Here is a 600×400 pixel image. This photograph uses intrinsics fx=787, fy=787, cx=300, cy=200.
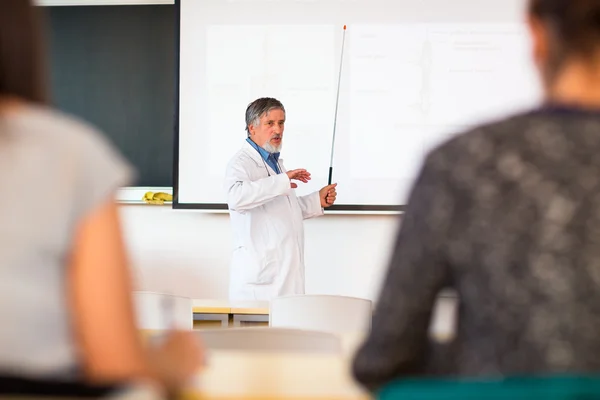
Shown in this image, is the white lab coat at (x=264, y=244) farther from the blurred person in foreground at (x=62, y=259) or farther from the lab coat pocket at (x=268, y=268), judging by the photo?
the blurred person in foreground at (x=62, y=259)

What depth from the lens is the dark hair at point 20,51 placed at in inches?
39.5

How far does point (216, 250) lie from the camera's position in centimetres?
525

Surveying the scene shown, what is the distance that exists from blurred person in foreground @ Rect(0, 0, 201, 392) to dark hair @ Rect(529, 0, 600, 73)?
22.6 inches

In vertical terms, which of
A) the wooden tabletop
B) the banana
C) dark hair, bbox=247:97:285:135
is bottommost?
the wooden tabletop

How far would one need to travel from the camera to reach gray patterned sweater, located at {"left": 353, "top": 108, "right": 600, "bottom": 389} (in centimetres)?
96

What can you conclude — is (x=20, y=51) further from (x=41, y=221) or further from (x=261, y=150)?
(x=261, y=150)

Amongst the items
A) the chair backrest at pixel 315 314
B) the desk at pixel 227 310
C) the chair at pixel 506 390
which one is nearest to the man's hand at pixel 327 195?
the desk at pixel 227 310

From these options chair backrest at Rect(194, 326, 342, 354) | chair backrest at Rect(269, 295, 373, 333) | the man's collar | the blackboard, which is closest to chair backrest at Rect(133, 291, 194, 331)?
chair backrest at Rect(269, 295, 373, 333)

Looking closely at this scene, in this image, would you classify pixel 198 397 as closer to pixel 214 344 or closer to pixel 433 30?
pixel 214 344

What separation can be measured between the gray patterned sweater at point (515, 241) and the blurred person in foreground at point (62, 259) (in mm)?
359

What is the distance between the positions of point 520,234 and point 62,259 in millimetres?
566

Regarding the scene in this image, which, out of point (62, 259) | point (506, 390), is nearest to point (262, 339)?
Result: point (62, 259)

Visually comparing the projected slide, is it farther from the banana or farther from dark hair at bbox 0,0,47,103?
dark hair at bbox 0,0,47,103

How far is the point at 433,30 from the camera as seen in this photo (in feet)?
16.5
